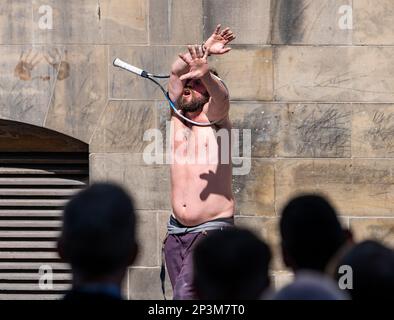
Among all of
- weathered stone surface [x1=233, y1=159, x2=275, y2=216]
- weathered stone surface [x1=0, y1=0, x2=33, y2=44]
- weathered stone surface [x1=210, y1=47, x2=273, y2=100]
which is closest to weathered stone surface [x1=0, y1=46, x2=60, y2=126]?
weathered stone surface [x1=0, y1=0, x2=33, y2=44]

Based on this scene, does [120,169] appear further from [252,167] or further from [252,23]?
[252,23]

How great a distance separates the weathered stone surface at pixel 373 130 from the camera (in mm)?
7516

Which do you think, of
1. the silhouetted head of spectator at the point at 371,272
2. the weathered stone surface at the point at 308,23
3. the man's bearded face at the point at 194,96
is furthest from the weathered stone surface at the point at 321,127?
the silhouetted head of spectator at the point at 371,272

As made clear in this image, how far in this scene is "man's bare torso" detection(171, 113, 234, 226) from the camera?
21.0ft

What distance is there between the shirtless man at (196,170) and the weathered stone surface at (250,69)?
0.96 meters

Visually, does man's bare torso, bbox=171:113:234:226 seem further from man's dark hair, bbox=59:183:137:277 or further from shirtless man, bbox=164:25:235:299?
man's dark hair, bbox=59:183:137:277

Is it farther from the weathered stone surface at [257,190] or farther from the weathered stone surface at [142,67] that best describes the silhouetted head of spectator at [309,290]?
the weathered stone surface at [142,67]

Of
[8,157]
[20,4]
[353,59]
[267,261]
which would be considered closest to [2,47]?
[20,4]

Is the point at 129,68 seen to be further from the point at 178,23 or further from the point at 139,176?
the point at 139,176

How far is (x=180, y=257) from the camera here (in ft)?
21.2

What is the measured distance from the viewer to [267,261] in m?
3.51

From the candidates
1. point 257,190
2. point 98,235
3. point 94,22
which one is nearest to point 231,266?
point 98,235

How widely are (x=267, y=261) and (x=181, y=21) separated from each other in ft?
14.1

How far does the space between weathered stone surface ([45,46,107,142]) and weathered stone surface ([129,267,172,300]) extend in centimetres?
112
